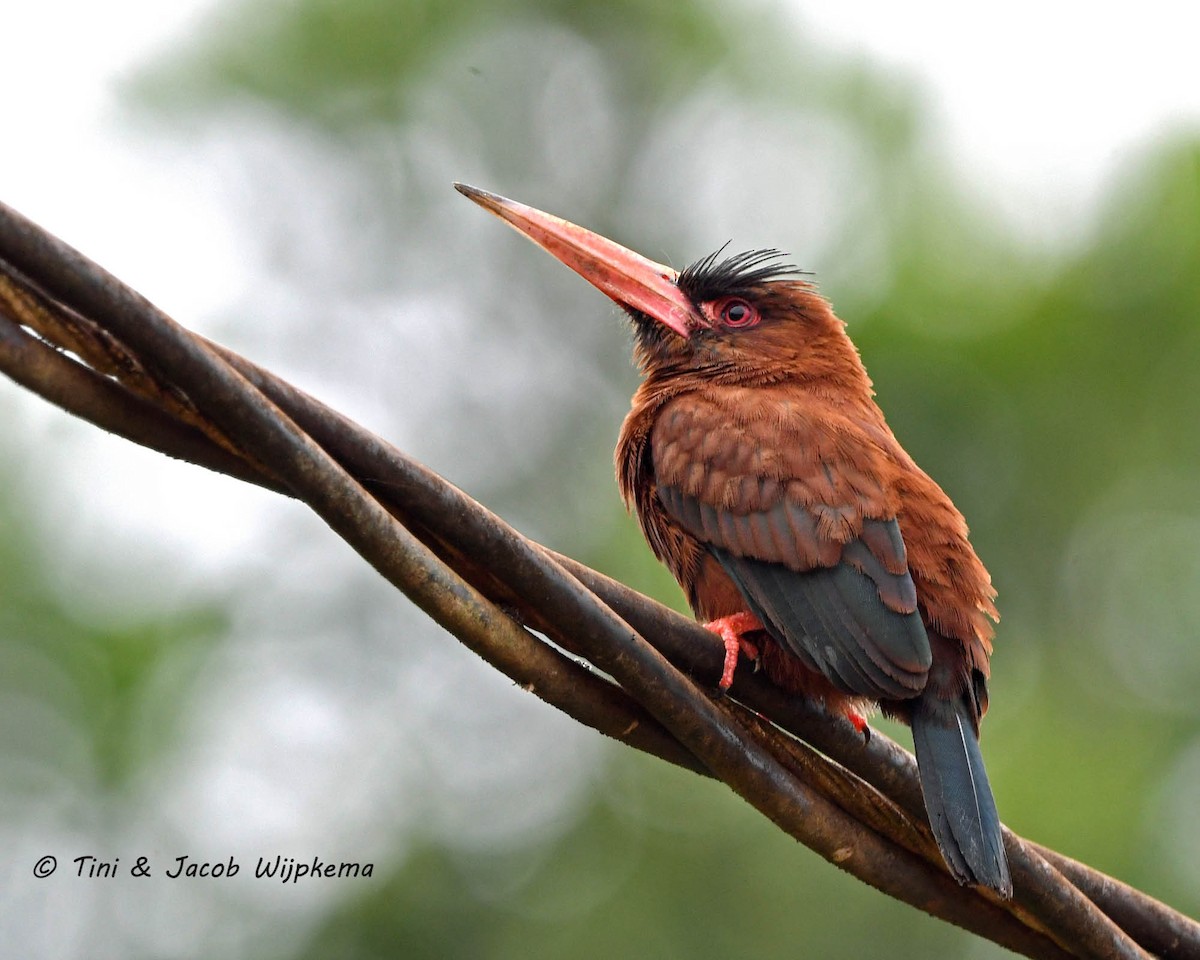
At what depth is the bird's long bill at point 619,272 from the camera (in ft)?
14.5

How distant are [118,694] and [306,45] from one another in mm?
6349

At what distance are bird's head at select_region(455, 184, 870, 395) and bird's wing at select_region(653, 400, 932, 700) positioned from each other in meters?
0.79

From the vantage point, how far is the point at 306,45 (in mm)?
12117

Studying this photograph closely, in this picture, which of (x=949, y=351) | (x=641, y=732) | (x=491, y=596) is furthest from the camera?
(x=949, y=351)

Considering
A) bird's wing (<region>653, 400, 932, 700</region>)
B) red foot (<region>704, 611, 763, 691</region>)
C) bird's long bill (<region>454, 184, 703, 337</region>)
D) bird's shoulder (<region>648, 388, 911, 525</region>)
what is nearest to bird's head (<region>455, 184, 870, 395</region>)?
bird's long bill (<region>454, 184, 703, 337</region>)

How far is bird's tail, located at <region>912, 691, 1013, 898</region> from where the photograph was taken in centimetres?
277

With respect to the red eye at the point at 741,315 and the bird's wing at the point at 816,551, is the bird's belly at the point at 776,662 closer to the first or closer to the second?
the bird's wing at the point at 816,551

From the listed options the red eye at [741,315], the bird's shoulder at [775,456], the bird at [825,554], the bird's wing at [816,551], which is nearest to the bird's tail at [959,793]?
the bird at [825,554]

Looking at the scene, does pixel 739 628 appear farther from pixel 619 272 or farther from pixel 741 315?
pixel 619 272

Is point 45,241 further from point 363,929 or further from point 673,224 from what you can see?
point 673,224

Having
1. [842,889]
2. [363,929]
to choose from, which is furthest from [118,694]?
[842,889]

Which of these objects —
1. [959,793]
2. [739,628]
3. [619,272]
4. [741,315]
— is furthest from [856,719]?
[619,272]

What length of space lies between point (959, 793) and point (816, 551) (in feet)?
2.31

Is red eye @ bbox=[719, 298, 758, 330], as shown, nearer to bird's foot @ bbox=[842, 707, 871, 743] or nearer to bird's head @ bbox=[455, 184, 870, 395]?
bird's head @ bbox=[455, 184, 870, 395]
